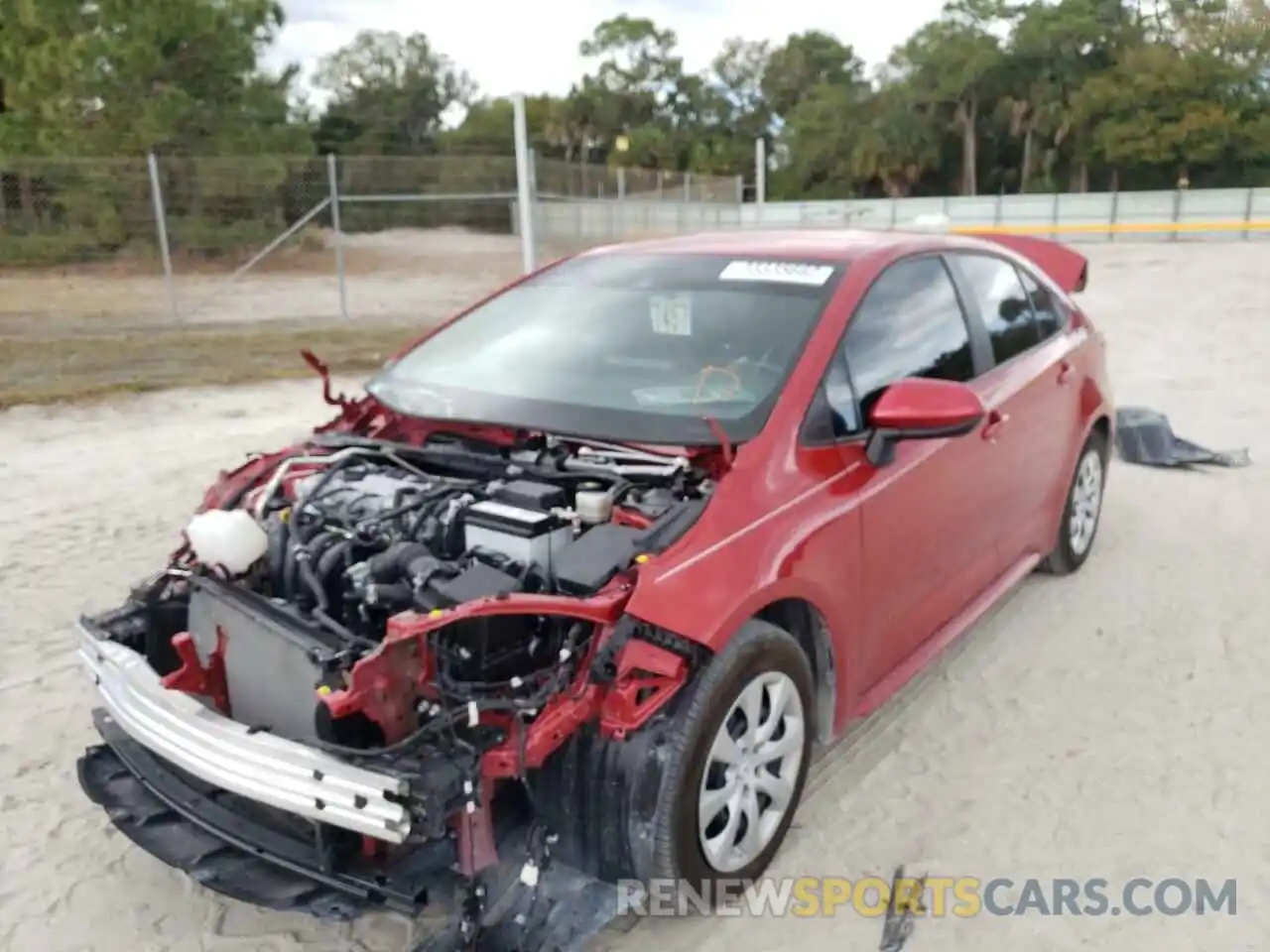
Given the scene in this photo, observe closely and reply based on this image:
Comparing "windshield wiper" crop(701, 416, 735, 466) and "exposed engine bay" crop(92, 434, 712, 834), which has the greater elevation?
"windshield wiper" crop(701, 416, 735, 466)

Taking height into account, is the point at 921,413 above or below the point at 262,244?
above

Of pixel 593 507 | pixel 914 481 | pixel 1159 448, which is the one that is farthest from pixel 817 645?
pixel 1159 448

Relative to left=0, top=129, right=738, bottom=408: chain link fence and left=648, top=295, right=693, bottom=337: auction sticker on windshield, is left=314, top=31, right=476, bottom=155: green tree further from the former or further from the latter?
left=648, top=295, right=693, bottom=337: auction sticker on windshield

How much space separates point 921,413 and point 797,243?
1094 mm

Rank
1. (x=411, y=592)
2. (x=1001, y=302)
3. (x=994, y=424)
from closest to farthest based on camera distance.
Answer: (x=411, y=592) → (x=994, y=424) → (x=1001, y=302)

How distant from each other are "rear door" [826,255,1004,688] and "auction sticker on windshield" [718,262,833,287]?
180 millimetres

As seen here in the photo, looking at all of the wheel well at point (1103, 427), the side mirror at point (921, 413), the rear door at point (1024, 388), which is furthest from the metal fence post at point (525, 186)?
the side mirror at point (921, 413)

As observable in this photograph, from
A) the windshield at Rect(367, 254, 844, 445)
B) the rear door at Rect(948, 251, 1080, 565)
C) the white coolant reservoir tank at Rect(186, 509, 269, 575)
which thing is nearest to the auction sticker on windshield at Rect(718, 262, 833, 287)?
the windshield at Rect(367, 254, 844, 445)

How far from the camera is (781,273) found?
374 cm

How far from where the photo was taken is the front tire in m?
2.71

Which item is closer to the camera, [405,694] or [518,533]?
A: [405,694]

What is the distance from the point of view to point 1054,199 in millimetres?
33750

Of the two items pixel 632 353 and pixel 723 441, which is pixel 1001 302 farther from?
pixel 723 441

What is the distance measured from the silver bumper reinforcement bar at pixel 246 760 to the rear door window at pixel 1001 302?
2907mm
